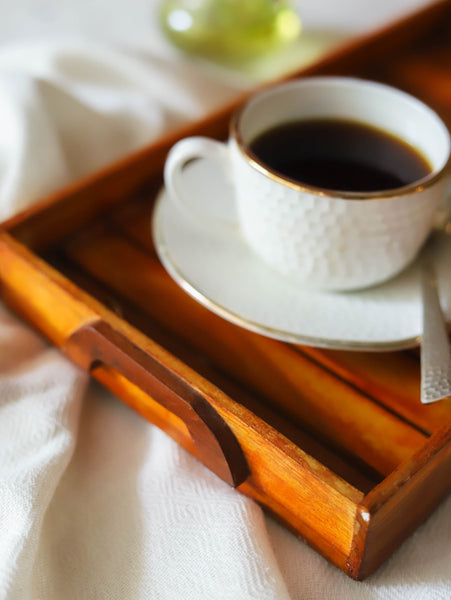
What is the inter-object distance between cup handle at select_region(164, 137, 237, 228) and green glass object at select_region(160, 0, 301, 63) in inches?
13.1

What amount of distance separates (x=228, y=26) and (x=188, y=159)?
338 mm

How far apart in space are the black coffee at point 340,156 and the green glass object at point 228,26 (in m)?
0.30

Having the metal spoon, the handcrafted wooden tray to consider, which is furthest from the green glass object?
the metal spoon

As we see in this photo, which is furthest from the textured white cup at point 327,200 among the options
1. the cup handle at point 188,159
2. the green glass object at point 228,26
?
the green glass object at point 228,26

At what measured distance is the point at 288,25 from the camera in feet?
2.51

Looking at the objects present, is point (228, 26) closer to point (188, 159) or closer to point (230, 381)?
point (188, 159)

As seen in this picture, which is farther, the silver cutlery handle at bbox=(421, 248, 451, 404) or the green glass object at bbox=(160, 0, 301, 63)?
the green glass object at bbox=(160, 0, 301, 63)

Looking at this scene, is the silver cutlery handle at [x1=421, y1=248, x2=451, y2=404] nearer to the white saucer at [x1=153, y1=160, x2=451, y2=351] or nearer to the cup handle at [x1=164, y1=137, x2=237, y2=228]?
the white saucer at [x1=153, y1=160, x2=451, y2=351]

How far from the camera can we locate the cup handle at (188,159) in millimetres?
431

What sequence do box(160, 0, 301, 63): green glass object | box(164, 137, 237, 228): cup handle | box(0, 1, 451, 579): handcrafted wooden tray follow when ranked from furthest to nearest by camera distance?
box(160, 0, 301, 63): green glass object → box(164, 137, 237, 228): cup handle → box(0, 1, 451, 579): handcrafted wooden tray

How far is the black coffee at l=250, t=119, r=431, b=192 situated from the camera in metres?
0.45

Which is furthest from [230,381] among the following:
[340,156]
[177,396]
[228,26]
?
[228,26]

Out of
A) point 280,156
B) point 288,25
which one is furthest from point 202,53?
point 280,156

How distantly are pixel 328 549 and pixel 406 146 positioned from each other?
0.25m
